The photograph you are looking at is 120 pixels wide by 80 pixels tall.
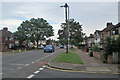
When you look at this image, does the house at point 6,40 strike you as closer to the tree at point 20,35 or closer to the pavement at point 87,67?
the tree at point 20,35

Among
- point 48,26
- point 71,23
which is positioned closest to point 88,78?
point 48,26

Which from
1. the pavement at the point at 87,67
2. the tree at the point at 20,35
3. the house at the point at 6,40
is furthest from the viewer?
the tree at the point at 20,35

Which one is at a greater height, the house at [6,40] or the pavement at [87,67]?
the house at [6,40]

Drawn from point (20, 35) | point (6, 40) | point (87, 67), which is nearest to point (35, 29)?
point (20, 35)

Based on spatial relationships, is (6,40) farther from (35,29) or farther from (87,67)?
(87,67)

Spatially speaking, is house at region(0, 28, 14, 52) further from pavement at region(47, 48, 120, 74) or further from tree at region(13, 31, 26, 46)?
pavement at region(47, 48, 120, 74)

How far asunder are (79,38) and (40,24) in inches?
672

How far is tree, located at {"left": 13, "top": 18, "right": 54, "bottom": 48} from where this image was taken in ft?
161

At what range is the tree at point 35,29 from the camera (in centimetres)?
4908

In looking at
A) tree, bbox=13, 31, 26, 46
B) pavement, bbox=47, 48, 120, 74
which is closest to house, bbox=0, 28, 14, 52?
tree, bbox=13, 31, 26, 46

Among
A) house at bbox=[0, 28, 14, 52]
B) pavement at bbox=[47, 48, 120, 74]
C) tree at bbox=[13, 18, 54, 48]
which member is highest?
tree at bbox=[13, 18, 54, 48]

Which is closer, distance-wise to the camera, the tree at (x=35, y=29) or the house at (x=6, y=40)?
the house at (x=6, y=40)

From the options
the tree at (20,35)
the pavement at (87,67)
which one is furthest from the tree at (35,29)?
the pavement at (87,67)

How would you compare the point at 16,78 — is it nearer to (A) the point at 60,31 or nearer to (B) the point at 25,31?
(B) the point at 25,31
